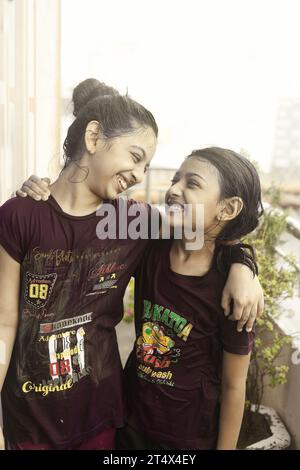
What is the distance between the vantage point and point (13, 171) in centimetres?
167

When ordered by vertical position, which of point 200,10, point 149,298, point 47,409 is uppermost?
point 200,10

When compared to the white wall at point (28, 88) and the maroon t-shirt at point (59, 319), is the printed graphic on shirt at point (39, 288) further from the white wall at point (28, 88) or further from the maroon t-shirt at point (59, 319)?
the white wall at point (28, 88)

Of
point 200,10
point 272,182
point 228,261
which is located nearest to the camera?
point 228,261

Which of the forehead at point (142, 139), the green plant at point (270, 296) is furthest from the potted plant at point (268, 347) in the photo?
the forehead at point (142, 139)

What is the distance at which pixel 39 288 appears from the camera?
1.01 metres

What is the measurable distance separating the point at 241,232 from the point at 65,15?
57.9 inches

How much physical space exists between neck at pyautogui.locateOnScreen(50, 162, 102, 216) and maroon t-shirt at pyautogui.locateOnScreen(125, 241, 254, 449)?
10.0 inches

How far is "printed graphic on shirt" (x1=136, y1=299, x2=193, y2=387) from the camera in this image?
42.9 inches

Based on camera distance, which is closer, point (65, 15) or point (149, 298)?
point (149, 298)

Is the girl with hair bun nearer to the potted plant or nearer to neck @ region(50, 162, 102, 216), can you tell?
neck @ region(50, 162, 102, 216)

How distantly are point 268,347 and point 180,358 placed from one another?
72 cm

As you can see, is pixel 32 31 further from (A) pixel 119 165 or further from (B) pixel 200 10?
(A) pixel 119 165

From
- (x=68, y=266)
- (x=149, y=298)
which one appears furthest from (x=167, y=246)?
(x=68, y=266)

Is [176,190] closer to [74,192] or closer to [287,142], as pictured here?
[74,192]
